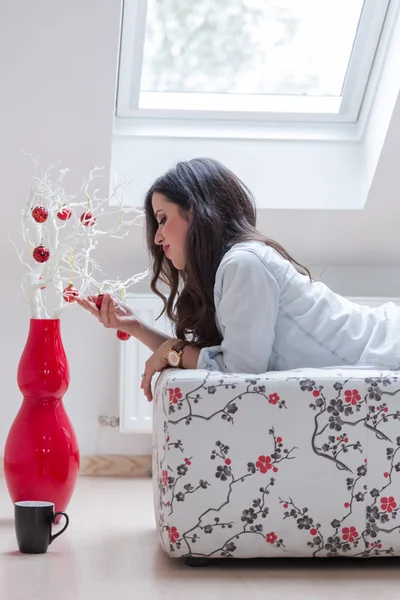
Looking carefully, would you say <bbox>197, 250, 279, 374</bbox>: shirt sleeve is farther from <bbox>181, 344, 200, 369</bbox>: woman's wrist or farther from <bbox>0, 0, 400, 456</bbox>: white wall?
<bbox>0, 0, 400, 456</bbox>: white wall

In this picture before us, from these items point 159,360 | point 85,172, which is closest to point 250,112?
point 85,172

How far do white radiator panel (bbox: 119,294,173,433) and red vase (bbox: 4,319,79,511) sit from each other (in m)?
0.89

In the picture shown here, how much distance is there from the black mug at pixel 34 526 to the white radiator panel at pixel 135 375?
125 centimetres

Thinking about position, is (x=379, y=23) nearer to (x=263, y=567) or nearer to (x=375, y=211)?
(x=375, y=211)

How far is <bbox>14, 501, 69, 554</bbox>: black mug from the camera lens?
5.80 ft

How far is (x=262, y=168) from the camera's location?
2996 mm

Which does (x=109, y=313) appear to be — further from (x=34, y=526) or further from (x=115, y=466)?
(x=115, y=466)

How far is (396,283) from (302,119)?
2.54 feet

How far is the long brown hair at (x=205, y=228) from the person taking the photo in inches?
75.8

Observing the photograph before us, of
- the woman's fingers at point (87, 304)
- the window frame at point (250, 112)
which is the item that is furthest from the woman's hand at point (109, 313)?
the window frame at point (250, 112)

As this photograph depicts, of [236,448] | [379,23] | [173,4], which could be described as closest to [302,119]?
[379,23]

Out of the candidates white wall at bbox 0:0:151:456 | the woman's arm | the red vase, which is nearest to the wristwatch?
the woman's arm

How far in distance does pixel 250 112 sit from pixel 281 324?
136 centimetres

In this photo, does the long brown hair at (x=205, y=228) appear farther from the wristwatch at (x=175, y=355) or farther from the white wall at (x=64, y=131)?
the white wall at (x=64, y=131)
